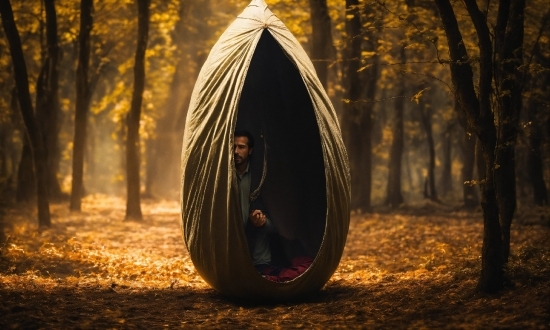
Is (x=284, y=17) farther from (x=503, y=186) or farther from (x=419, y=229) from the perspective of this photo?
(x=503, y=186)

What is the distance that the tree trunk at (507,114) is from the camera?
7238mm

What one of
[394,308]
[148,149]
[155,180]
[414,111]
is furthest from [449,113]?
[394,308]

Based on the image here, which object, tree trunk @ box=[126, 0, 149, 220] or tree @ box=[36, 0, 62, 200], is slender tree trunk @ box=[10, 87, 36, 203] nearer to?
tree @ box=[36, 0, 62, 200]

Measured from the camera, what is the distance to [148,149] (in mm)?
35031

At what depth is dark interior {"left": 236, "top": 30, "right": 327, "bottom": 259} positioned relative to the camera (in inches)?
354

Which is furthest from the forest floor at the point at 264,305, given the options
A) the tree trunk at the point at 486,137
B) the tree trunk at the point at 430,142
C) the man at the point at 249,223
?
the tree trunk at the point at 430,142

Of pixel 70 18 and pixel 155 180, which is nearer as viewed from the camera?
pixel 70 18

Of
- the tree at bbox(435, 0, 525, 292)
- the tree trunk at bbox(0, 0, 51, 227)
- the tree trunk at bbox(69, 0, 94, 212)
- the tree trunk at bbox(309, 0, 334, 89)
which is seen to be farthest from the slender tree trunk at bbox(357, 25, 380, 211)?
the tree at bbox(435, 0, 525, 292)

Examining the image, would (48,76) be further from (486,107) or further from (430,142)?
(486,107)

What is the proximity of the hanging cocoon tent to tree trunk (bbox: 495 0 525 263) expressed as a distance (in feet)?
6.01

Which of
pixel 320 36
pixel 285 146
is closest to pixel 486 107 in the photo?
pixel 285 146

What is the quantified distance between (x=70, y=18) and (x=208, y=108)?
532 inches

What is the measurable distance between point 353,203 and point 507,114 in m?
12.6

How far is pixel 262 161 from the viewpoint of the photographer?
956 cm
